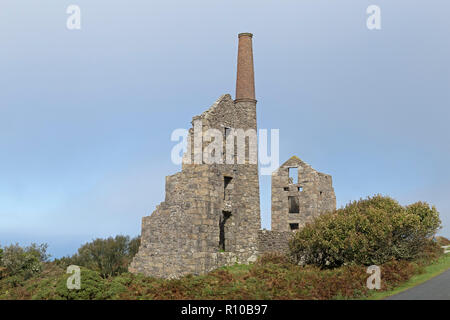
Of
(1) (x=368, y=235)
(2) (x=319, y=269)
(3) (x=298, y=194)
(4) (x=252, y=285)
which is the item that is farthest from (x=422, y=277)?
(3) (x=298, y=194)

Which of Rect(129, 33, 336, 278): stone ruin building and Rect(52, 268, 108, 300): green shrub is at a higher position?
Rect(129, 33, 336, 278): stone ruin building

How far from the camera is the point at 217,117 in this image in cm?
2414

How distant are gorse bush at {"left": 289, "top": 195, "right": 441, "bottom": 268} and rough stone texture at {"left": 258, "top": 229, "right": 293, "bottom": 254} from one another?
9.88 feet

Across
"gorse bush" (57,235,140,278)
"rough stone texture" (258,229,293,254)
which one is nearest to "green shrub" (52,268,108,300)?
"rough stone texture" (258,229,293,254)

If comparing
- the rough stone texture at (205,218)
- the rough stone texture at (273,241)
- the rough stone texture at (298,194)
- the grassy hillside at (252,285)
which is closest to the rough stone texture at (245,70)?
the rough stone texture at (205,218)

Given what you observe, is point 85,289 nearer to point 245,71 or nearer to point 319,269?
point 319,269

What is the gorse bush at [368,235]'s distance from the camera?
62.4ft

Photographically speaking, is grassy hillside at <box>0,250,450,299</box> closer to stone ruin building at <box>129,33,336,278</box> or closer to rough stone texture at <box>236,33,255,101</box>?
stone ruin building at <box>129,33,336,278</box>

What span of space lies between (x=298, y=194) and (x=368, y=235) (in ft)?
53.9

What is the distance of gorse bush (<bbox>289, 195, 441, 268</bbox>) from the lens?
749 inches

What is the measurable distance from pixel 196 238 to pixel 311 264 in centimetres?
604
